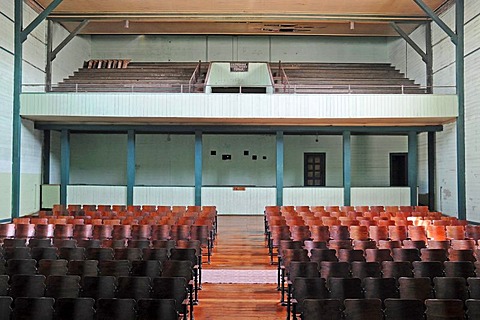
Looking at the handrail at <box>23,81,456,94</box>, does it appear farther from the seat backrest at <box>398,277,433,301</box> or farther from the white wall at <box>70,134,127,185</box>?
the seat backrest at <box>398,277,433,301</box>

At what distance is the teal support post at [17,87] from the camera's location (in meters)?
13.3

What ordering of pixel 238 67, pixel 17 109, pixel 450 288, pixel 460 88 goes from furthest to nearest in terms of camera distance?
pixel 238 67 → pixel 17 109 → pixel 460 88 → pixel 450 288

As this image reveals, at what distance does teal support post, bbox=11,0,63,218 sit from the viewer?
13281 millimetres

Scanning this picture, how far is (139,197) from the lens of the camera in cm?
1555

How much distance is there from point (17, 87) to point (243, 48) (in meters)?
9.74

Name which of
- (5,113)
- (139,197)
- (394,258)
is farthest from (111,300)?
(139,197)

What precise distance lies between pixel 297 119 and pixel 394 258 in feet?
26.9

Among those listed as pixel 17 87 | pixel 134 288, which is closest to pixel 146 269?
pixel 134 288

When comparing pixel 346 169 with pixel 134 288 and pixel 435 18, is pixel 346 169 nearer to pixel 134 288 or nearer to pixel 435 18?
pixel 435 18

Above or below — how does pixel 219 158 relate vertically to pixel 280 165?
above

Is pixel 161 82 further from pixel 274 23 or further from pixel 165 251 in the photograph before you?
pixel 165 251

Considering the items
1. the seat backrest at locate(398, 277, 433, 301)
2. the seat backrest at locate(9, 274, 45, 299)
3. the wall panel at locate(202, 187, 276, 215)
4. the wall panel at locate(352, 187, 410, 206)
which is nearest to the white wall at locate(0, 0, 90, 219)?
the wall panel at locate(202, 187, 276, 215)

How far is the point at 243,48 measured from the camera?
2002 centimetres

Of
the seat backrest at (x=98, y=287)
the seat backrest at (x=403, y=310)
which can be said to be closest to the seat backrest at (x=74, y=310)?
the seat backrest at (x=98, y=287)
